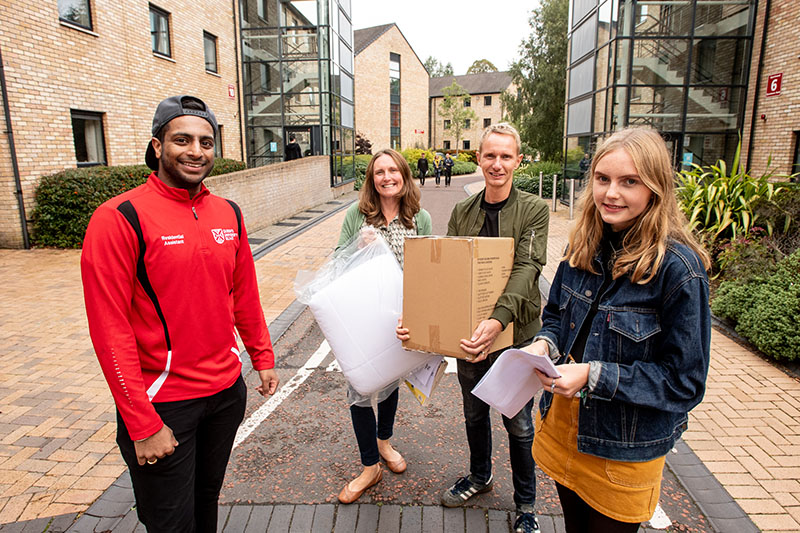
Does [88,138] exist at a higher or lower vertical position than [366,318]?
higher

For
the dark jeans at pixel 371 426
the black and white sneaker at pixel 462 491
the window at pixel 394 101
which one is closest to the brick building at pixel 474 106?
the window at pixel 394 101

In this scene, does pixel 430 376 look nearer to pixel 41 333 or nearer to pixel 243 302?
pixel 243 302

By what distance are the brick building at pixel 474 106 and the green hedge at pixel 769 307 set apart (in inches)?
2249

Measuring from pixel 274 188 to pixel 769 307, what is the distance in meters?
11.1

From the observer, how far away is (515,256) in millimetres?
2389

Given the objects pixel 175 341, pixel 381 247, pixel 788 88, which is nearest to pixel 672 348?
pixel 381 247

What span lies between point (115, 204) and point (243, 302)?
0.70m

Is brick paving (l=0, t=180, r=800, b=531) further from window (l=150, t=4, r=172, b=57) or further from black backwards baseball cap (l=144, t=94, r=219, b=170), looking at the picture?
window (l=150, t=4, r=172, b=57)

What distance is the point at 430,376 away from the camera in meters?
2.45

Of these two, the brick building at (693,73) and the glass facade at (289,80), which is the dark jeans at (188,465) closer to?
the brick building at (693,73)

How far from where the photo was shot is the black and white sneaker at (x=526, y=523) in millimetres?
2514

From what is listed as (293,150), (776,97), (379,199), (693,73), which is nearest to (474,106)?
(293,150)

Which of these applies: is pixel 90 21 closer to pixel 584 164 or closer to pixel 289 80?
pixel 289 80

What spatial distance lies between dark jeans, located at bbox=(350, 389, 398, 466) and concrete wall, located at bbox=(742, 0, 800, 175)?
12.6 metres
